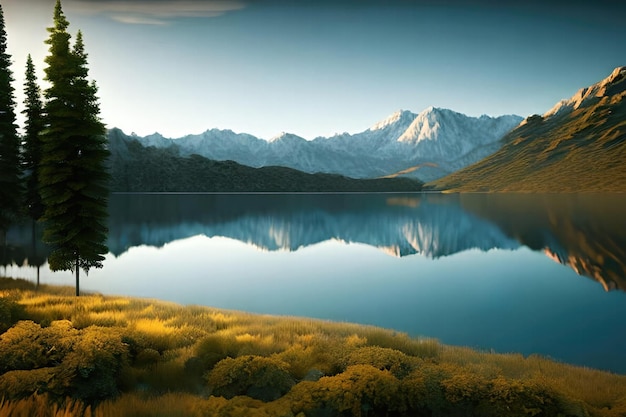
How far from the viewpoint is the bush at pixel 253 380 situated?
1004 centimetres

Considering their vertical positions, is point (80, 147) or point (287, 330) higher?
point (80, 147)

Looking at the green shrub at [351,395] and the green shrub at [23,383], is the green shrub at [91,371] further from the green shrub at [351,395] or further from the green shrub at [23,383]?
the green shrub at [351,395]

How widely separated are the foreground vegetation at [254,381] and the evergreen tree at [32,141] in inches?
1544

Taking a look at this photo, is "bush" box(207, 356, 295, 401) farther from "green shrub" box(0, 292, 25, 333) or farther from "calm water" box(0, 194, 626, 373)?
"calm water" box(0, 194, 626, 373)

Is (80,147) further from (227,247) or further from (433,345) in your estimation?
(227,247)

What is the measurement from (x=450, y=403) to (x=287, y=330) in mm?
10315

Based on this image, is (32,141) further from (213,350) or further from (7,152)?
(213,350)

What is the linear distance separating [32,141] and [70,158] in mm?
31244

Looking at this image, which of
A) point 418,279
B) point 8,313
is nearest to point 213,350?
point 8,313

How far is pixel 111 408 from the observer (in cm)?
848

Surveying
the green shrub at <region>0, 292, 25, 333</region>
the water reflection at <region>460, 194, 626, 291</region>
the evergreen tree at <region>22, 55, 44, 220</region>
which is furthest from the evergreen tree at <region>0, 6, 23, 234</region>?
the water reflection at <region>460, 194, 626, 291</region>

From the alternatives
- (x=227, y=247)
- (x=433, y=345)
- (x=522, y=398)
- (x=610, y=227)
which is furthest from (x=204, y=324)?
(x=610, y=227)

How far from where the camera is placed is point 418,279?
40375mm

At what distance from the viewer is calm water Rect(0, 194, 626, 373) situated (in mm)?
24797
